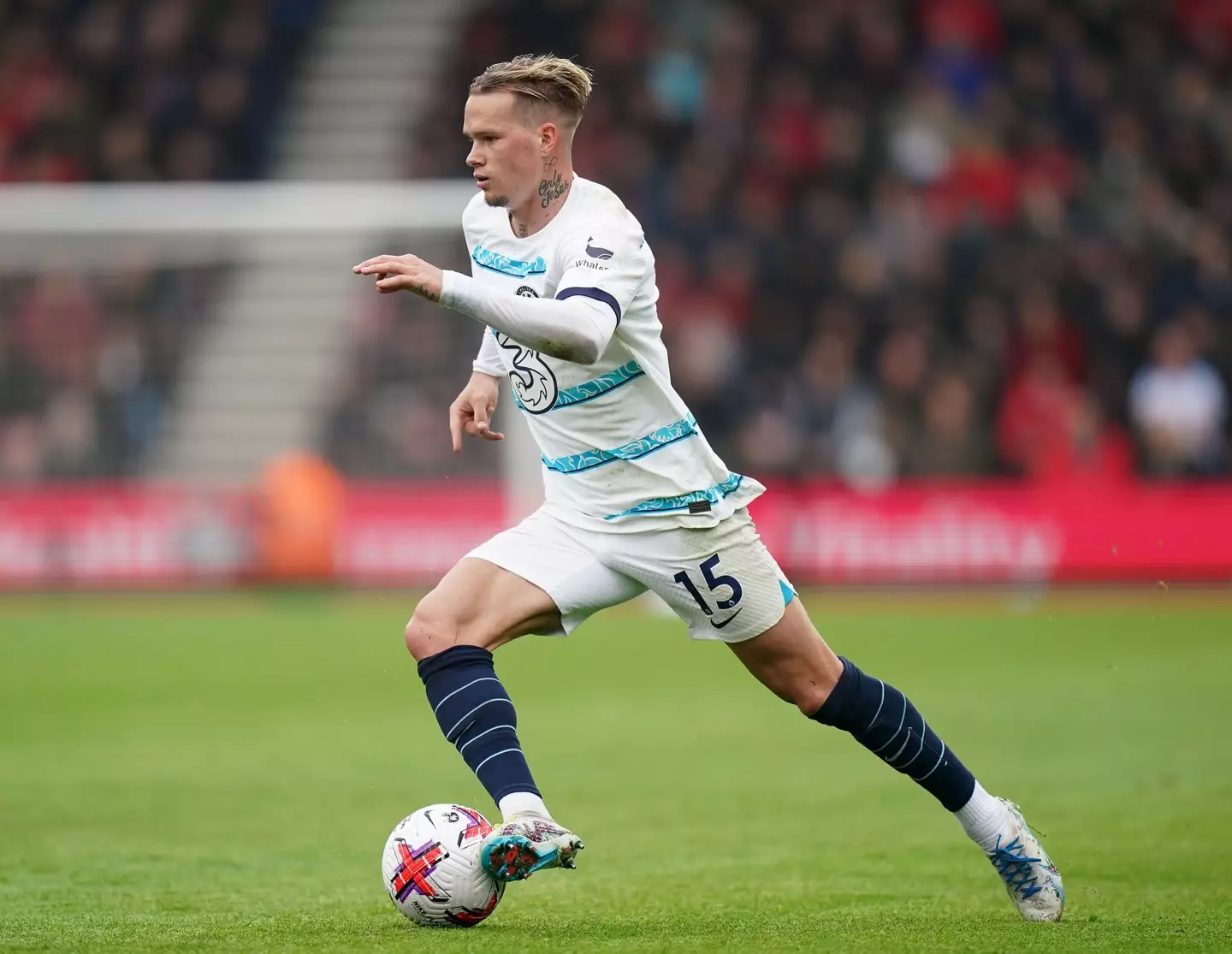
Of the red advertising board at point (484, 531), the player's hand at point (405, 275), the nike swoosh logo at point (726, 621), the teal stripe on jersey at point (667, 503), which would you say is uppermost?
the player's hand at point (405, 275)

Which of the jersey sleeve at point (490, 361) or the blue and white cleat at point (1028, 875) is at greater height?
the jersey sleeve at point (490, 361)

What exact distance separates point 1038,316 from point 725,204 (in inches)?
144

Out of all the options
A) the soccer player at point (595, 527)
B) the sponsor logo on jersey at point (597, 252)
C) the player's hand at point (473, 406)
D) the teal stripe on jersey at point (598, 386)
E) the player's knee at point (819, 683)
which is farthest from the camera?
the player's hand at point (473, 406)

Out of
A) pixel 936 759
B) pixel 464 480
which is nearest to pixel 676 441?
pixel 936 759

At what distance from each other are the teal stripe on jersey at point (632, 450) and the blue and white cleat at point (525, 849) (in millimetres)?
1114

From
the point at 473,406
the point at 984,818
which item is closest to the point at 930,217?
the point at 473,406

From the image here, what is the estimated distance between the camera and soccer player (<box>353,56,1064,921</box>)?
545 cm

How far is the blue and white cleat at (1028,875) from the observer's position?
5656mm

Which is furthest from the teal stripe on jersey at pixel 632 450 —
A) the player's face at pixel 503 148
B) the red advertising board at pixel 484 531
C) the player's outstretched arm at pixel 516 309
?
the red advertising board at pixel 484 531

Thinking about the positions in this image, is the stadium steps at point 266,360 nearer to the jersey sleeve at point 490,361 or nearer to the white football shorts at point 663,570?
the jersey sleeve at point 490,361

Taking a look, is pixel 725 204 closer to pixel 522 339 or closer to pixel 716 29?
pixel 716 29

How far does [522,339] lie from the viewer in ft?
16.8

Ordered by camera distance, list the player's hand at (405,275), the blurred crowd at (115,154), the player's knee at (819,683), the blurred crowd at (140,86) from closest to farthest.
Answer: the player's hand at (405,275)
the player's knee at (819,683)
the blurred crowd at (115,154)
the blurred crowd at (140,86)

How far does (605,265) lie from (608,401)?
0.45 meters
